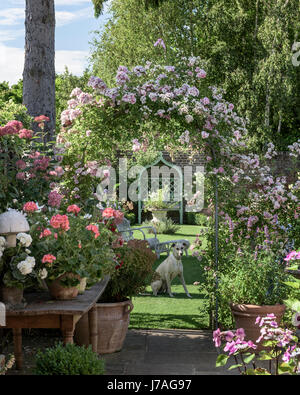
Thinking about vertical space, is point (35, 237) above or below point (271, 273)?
above

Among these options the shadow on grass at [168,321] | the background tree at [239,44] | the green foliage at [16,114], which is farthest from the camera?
the background tree at [239,44]

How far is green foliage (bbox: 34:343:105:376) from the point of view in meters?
3.08

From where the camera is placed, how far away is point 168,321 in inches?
241

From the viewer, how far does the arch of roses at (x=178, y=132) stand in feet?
19.1

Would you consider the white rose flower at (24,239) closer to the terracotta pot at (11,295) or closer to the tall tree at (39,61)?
the terracotta pot at (11,295)

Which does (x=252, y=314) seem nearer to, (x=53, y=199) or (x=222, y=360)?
(x=53, y=199)

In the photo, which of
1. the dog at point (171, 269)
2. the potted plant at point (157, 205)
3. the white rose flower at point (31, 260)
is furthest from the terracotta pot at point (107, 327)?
the potted plant at point (157, 205)

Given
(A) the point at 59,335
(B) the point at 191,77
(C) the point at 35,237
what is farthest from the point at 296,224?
(C) the point at 35,237

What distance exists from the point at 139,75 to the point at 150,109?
449 mm

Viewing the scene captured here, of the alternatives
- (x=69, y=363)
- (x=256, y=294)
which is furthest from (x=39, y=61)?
(x=69, y=363)

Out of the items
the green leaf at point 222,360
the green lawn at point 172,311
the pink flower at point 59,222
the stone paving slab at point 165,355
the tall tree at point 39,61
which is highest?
the tall tree at point 39,61

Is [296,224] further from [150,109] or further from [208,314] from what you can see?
[150,109]

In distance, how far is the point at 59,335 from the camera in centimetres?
543
